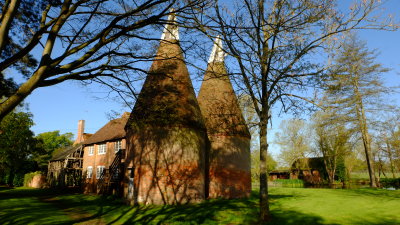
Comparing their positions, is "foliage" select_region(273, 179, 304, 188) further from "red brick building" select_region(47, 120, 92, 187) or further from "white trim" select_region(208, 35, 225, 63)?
"white trim" select_region(208, 35, 225, 63)

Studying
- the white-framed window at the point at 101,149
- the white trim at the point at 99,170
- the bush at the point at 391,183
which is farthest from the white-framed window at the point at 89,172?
the bush at the point at 391,183

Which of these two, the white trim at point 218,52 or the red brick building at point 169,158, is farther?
the red brick building at point 169,158

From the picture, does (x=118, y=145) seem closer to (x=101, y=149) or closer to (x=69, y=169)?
(x=101, y=149)

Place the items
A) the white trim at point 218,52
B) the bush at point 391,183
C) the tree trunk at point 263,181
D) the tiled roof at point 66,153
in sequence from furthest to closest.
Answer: the bush at point 391,183
the tiled roof at point 66,153
the tree trunk at point 263,181
the white trim at point 218,52

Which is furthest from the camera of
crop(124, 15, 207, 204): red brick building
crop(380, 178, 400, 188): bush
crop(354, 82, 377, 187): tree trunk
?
crop(380, 178, 400, 188): bush

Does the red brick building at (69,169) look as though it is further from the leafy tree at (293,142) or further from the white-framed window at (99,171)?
the leafy tree at (293,142)

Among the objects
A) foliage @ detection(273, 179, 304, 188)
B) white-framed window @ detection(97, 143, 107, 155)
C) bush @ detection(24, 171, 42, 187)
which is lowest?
foliage @ detection(273, 179, 304, 188)

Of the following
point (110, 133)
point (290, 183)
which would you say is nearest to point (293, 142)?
point (290, 183)

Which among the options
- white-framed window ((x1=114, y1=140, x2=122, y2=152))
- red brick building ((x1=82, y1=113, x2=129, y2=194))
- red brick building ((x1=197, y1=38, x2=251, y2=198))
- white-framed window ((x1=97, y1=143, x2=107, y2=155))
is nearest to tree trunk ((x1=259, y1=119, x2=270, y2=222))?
red brick building ((x1=197, y1=38, x2=251, y2=198))

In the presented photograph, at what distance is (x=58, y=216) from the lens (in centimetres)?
1399

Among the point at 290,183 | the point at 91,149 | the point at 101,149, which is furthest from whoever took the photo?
the point at 290,183

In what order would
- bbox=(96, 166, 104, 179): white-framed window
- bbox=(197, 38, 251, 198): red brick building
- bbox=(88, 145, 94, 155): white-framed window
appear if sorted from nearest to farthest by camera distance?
bbox=(197, 38, 251, 198): red brick building, bbox=(96, 166, 104, 179): white-framed window, bbox=(88, 145, 94, 155): white-framed window

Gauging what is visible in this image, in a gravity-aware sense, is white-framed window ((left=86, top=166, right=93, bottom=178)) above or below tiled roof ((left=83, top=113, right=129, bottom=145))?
below

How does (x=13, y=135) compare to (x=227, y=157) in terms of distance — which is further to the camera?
(x=13, y=135)
